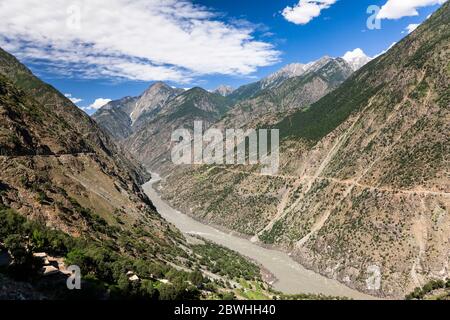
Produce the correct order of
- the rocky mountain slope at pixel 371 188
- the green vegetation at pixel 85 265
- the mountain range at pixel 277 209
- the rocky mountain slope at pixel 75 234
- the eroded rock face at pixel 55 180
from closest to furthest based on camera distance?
the green vegetation at pixel 85 265
the rocky mountain slope at pixel 75 234
the mountain range at pixel 277 209
the eroded rock face at pixel 55 180
the rocky mountain slope at pixel 371 188

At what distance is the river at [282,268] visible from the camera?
9319 cm

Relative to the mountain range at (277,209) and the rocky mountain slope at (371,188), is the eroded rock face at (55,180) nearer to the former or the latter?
the mountain range at (277,209)

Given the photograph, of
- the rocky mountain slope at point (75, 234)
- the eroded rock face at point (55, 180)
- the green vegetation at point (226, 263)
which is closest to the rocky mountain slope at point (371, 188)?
the green vegetation at point (226, 263)

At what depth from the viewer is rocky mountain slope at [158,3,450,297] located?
93500mm

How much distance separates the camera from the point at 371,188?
113500mm

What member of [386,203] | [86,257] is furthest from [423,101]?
[86,257]

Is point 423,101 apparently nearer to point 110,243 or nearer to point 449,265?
point 449,265

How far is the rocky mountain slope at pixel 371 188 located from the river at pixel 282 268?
2952 millimetres

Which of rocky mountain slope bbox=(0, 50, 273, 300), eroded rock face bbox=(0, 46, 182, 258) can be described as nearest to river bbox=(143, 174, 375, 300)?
rocky mountain slope bbox=(0, 50, 273, 300)

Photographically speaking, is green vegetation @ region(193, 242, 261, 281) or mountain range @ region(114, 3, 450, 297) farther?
mountain range @ region(114, 3, 450, 297)

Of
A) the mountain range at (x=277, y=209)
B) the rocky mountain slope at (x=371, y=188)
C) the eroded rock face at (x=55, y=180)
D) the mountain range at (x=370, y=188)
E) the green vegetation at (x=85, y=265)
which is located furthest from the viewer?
the mountain range at (x=370, y=188)

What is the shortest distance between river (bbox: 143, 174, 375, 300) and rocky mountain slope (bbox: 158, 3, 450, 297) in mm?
2952

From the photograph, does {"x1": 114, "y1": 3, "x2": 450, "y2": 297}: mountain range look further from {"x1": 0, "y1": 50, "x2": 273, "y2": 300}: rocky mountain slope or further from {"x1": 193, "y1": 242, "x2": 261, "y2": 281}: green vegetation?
{"x1": 0, "y1": 50, "x2": 273, "y2": 300}: rocky mountain slope
